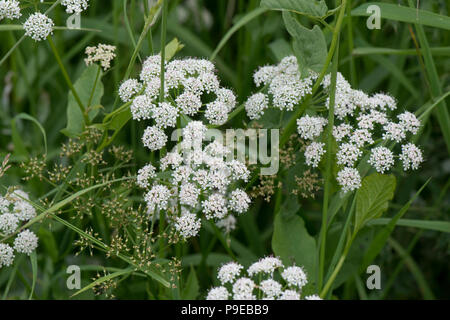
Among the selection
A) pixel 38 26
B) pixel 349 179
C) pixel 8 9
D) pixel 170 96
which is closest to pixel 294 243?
pixel 349 179

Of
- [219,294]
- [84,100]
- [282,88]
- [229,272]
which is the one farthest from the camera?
[84,100]

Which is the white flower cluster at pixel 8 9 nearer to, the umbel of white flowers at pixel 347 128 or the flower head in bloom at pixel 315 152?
the umbel of white flowers at pixel 347 128

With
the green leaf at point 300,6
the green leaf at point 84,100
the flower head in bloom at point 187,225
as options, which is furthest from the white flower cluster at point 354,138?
the green leaf at point 84,100

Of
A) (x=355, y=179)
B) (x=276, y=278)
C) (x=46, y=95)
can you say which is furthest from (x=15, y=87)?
(x=355, y=179)

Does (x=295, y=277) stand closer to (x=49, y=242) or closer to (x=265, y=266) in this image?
(x=265, y=266)

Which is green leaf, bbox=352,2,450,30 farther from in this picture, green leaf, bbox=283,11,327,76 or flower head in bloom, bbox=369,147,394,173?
flower head in bloom, bbox=369,147,394,173

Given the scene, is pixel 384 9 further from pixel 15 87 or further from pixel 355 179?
pixel 15 87
